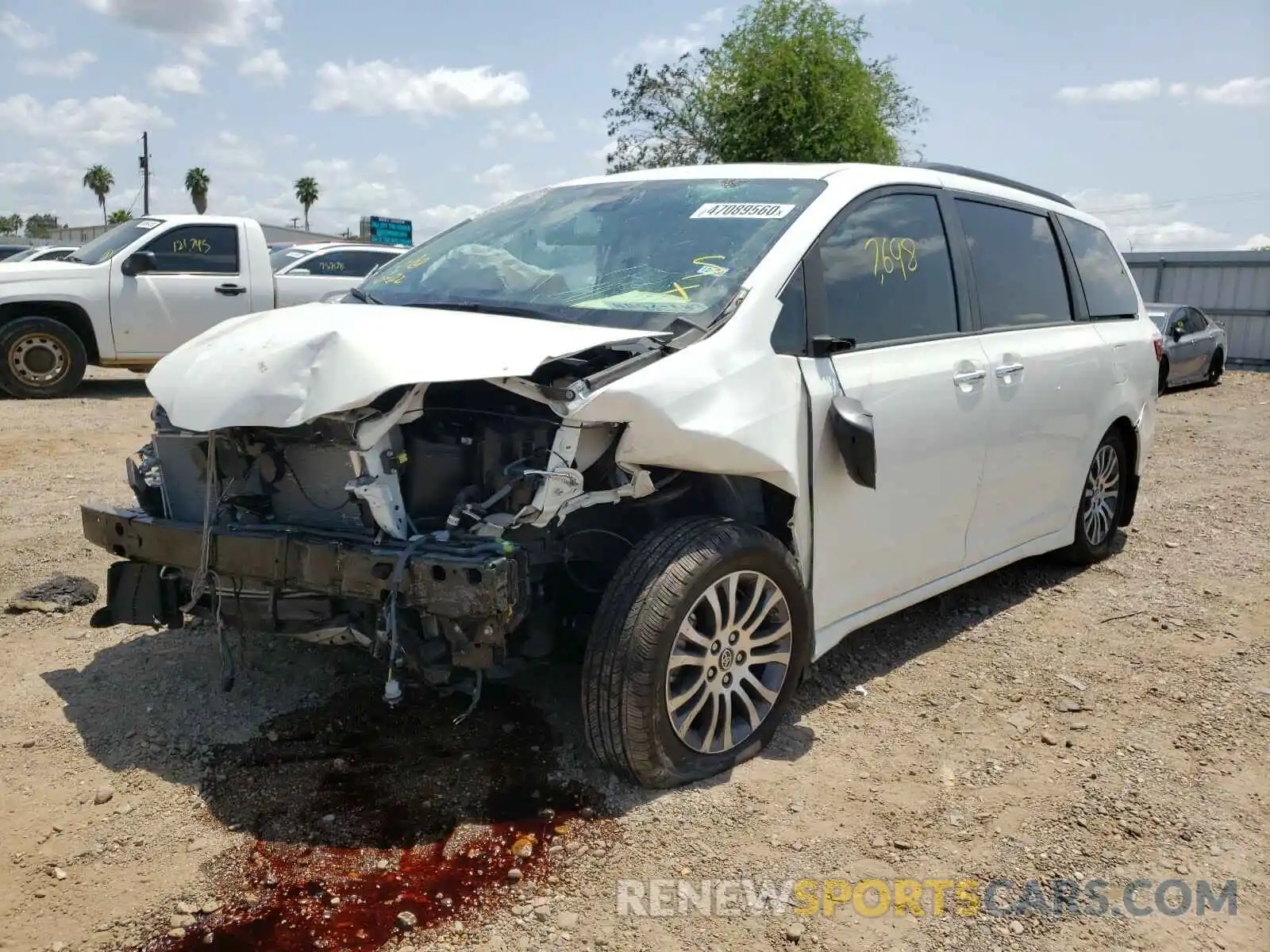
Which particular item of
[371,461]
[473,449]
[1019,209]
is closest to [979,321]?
[1019,209]

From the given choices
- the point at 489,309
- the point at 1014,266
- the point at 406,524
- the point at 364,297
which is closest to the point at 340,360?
the point at 406,524

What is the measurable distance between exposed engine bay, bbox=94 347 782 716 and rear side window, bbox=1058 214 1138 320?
2.68 meters

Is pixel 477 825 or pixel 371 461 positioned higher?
pixel 371 461

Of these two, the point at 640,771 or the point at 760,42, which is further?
the point at 760,42

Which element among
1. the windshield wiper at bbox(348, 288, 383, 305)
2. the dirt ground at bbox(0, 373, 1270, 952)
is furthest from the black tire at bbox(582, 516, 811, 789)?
the windshield wiper at bbox(348, 288, 383, 305)

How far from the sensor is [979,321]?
423cm

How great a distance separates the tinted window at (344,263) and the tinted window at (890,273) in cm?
935

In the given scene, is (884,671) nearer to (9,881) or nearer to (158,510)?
(158,510)

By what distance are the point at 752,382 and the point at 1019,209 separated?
89.0 inches

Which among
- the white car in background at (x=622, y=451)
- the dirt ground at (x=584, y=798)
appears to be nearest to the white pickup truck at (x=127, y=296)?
the dirt ground at (x=584, y=798)

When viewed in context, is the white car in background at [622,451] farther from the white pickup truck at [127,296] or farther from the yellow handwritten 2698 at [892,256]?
the white pickup truck at [127,296]

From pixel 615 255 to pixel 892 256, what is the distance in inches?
40.1

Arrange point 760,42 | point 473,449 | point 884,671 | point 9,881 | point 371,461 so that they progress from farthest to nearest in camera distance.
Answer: point 760,42 → point 884,671 → point 473,449 → point 371,461 → point 9,881

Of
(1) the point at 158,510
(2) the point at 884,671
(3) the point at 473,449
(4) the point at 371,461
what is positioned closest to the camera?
(4) the point at 371,461
